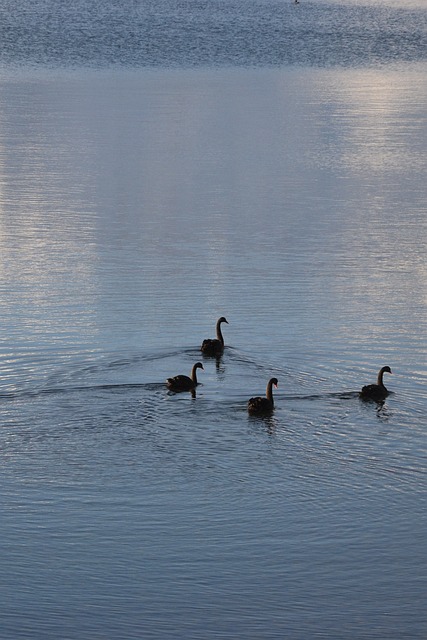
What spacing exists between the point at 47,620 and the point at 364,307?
12.1 meters

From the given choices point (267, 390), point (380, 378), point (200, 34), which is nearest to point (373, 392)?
point (380, 378)

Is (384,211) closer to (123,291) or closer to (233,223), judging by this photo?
(233,223)

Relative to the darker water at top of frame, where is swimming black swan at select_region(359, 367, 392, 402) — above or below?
below

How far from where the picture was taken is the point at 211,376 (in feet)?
63.4

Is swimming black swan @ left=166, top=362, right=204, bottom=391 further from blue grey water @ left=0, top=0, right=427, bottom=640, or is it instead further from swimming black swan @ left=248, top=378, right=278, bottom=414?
swimming black swan @ left=248, top=378, right=278, bottom=414

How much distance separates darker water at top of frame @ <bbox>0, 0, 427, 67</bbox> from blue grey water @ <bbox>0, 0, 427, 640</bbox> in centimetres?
2425

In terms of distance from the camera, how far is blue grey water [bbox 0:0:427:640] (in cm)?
1269

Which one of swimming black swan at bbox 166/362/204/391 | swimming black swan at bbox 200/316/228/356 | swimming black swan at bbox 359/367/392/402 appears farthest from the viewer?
swimming black swan at bbox 200/316/228/356

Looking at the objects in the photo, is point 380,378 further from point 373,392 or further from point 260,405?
point 260,405

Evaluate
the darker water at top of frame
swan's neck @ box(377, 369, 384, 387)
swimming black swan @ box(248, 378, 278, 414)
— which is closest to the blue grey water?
swimming black swan @ box(248, 378, 278, 414)

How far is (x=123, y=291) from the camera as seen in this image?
23875 millimetres

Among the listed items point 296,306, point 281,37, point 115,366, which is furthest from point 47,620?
point 281,37

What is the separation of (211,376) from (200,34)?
63411 mm

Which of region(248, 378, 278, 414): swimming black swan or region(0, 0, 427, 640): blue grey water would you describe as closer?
region(0, 0, 427, 640): blue grey water
